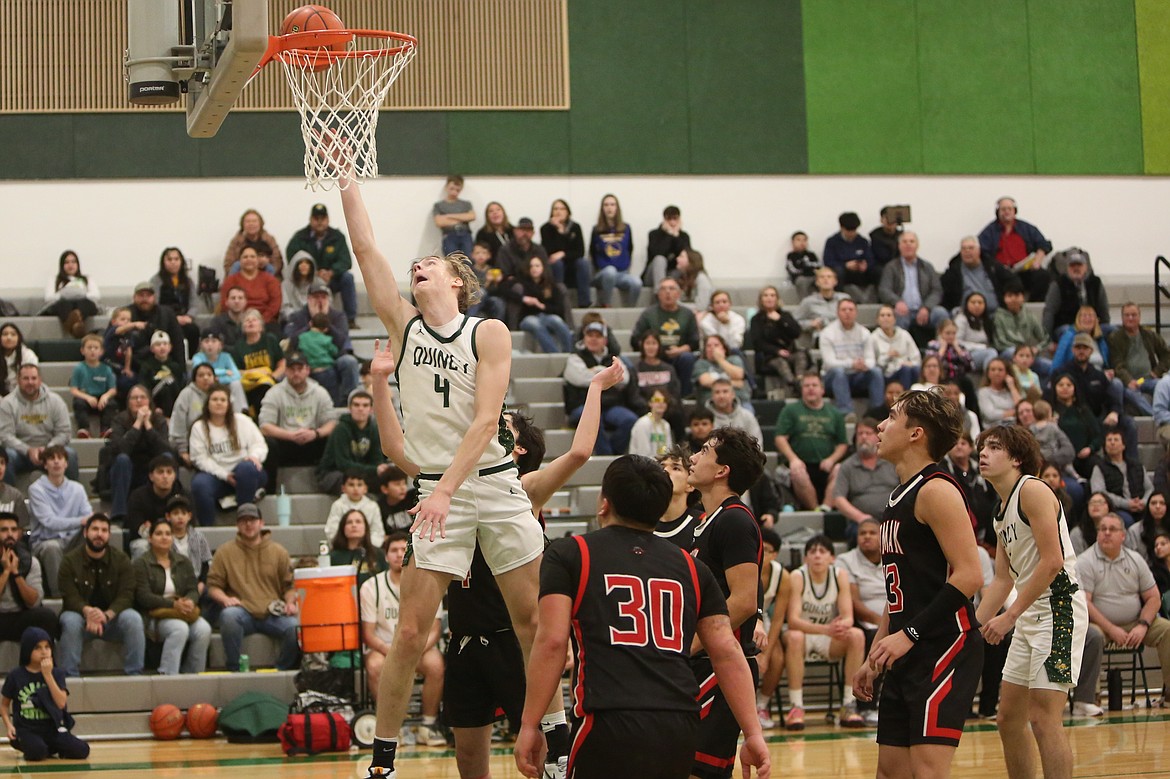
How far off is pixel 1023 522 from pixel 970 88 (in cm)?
1430

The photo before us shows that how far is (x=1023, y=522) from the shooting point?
650 centimetres

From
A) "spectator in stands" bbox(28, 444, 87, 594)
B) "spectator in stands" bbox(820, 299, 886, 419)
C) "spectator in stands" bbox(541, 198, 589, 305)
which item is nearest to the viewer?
"spectator in stands" bbox(28, 444, 87, 594)

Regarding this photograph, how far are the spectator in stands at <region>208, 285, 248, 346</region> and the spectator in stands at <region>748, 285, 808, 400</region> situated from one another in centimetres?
573

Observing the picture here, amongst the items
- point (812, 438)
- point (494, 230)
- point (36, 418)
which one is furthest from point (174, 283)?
point (812, 438)

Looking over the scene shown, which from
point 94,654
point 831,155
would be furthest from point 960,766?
point 831,155

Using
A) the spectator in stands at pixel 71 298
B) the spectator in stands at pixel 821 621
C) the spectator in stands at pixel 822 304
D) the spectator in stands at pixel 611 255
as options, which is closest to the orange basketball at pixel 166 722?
the spectator in stands at pixel 821 621

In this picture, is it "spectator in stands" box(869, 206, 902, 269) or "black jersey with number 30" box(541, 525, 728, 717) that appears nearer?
"black jersey with number 30" box(541, 525, 728, 717)

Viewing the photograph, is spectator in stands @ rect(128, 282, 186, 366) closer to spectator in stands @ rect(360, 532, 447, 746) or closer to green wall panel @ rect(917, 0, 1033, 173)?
spectator in stands @ rect(360, 532, 447, 746)

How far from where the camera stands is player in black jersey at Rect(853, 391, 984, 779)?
5.27 meters

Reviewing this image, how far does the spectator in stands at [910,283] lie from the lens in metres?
17.3

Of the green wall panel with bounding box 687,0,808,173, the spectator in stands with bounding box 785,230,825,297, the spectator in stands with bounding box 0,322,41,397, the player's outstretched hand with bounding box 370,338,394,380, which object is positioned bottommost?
the player's outstretched hand with bounding box 370,338,394,380

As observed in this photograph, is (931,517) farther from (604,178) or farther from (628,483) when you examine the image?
(604,178)

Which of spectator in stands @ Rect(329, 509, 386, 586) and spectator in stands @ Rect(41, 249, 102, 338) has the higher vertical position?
spectator in stands @ Rect(41, 249, 102, 338)

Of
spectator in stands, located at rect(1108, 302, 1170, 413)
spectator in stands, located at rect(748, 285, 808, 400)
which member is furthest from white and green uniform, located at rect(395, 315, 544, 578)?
spectator in stands, located at rect(1108, 302, 1170, 413)
